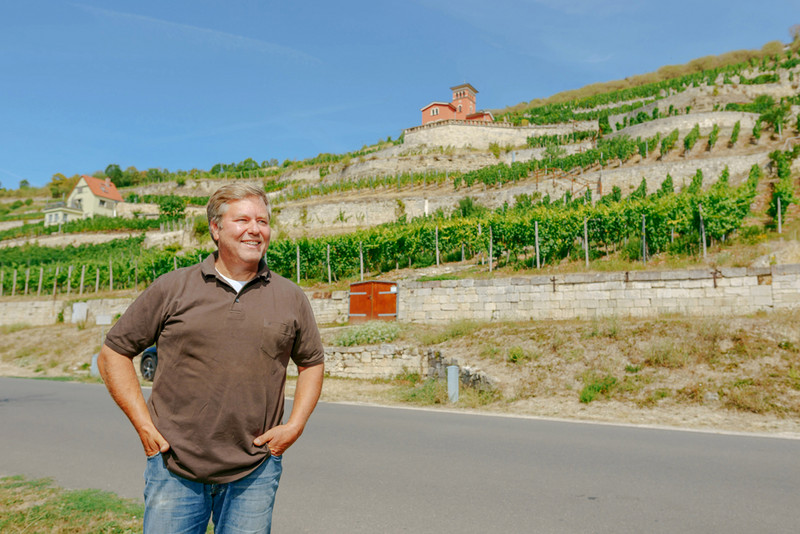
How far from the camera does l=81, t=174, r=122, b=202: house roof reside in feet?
215

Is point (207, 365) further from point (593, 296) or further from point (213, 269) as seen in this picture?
point (593, 296)

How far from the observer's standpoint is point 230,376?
84.1 inches

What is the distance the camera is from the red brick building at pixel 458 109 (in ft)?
220

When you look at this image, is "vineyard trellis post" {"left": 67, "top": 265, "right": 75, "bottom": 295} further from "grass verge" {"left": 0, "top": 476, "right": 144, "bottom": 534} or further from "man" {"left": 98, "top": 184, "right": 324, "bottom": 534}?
"man" {"left": 98, "top": 184, "right": 324, "bottom": 534}

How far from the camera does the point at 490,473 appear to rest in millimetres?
5625

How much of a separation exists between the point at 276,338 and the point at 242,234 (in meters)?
0.49

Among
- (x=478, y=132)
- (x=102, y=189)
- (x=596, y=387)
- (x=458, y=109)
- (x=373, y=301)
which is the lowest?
(x=596, y=387)

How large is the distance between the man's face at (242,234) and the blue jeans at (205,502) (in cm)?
87

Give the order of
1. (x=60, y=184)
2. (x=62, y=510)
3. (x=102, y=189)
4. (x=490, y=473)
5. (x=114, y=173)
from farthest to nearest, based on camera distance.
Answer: (x=60, y=184), (x=114, y=173), (x=102, y=189), (x=490, y=473), (x=62, y=510)

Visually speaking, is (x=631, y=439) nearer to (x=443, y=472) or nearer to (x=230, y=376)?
(x=443, y=472)

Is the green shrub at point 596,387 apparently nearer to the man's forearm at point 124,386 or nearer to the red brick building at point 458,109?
the man's forearm at point 124,386

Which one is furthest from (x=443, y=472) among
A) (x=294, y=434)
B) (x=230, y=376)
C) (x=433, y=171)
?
(x=433, y=171)

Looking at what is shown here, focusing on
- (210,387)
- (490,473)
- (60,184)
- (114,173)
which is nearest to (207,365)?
(210,387)

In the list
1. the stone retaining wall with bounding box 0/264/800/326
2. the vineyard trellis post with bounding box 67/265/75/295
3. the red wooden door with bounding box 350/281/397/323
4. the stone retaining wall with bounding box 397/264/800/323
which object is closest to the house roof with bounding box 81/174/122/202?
the vineyard trellis post with bounding box 67/265/75/295
